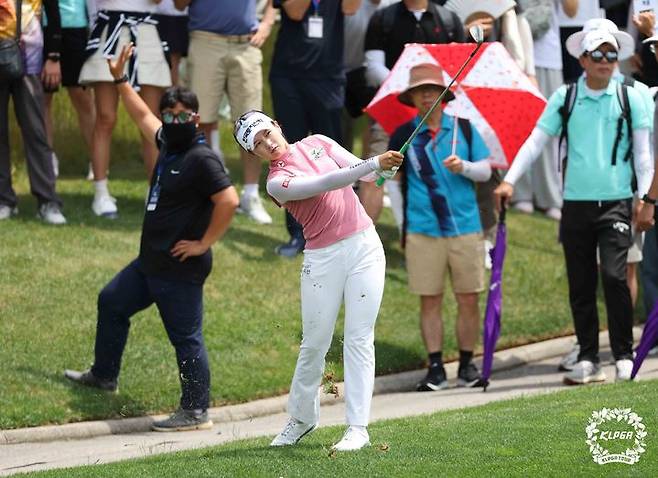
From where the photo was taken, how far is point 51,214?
14344 mm

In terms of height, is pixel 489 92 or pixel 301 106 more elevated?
pixel 489 92

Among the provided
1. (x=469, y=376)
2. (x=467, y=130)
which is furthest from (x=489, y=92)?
(x=469, y=376)

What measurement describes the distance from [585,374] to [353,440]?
381 cm

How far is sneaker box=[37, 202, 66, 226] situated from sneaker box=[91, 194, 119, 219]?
52 cm

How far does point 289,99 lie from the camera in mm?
14602

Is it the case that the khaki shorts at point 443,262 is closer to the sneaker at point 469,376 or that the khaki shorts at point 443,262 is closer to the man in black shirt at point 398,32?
the sneaker at point 469,376

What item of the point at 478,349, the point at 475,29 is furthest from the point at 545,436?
the point at 478,349

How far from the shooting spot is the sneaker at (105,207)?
48.9ft

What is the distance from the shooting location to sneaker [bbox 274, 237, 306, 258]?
1443 cm

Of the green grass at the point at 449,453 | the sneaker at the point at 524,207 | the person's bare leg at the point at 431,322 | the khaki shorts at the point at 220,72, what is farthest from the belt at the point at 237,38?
the green grass at the point at 449,453

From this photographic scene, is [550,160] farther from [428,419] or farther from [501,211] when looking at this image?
[428,419]

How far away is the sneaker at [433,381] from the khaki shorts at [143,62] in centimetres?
388

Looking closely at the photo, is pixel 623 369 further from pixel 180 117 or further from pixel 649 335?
pixel 180 117

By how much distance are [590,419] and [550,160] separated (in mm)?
7954
